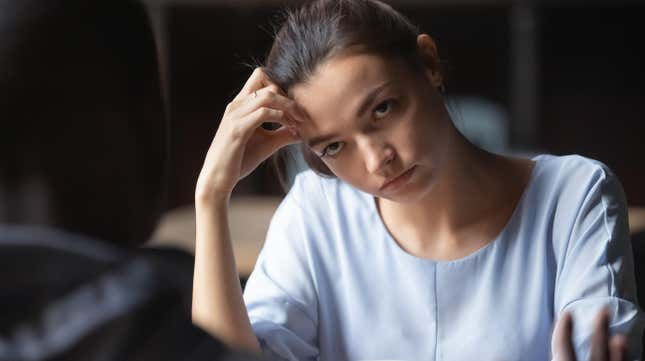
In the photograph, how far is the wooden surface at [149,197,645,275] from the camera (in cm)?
70

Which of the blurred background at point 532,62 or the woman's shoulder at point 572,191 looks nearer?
the woman's shoulder at point 572,191

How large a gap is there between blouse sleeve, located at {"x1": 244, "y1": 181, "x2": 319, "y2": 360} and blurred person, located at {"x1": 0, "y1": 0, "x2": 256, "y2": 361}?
9.0 inches

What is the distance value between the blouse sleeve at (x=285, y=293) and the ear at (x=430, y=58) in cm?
14

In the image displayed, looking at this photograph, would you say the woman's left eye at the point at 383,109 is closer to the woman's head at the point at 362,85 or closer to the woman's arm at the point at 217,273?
the woman's head at the point at 362,85

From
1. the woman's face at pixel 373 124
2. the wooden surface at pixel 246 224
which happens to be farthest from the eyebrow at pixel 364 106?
the wooden surface at pixel 246 224

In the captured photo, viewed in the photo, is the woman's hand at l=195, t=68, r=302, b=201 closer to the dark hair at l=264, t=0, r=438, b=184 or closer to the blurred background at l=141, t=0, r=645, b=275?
the dark hair at l=264, t=0, r=438, b=184

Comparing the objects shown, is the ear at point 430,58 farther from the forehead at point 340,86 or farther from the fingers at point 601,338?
the fingers at point 601,338

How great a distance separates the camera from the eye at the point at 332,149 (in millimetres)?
527

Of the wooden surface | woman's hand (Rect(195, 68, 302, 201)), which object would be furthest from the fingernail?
the wooden surface

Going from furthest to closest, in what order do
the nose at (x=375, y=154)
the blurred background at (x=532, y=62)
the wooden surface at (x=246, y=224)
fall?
1. the blurred background at (x=532, y=62)
2. the wooden surface at (x=246, y=224)
3. the nose at (x=375, y=154)

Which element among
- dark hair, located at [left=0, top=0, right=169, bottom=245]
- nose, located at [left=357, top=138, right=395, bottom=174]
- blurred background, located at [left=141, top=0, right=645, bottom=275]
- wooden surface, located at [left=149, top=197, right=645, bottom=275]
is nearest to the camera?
dark hair, located at [left=0, top=0, right=169, bottom=245]

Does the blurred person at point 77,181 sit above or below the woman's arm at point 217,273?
above

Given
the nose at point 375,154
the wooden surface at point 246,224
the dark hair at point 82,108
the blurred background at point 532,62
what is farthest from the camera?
the blurred background at point 532,62

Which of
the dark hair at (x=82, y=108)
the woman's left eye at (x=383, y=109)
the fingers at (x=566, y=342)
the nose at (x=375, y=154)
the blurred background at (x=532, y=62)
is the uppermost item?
the dark hair at (x=82, y=108)
